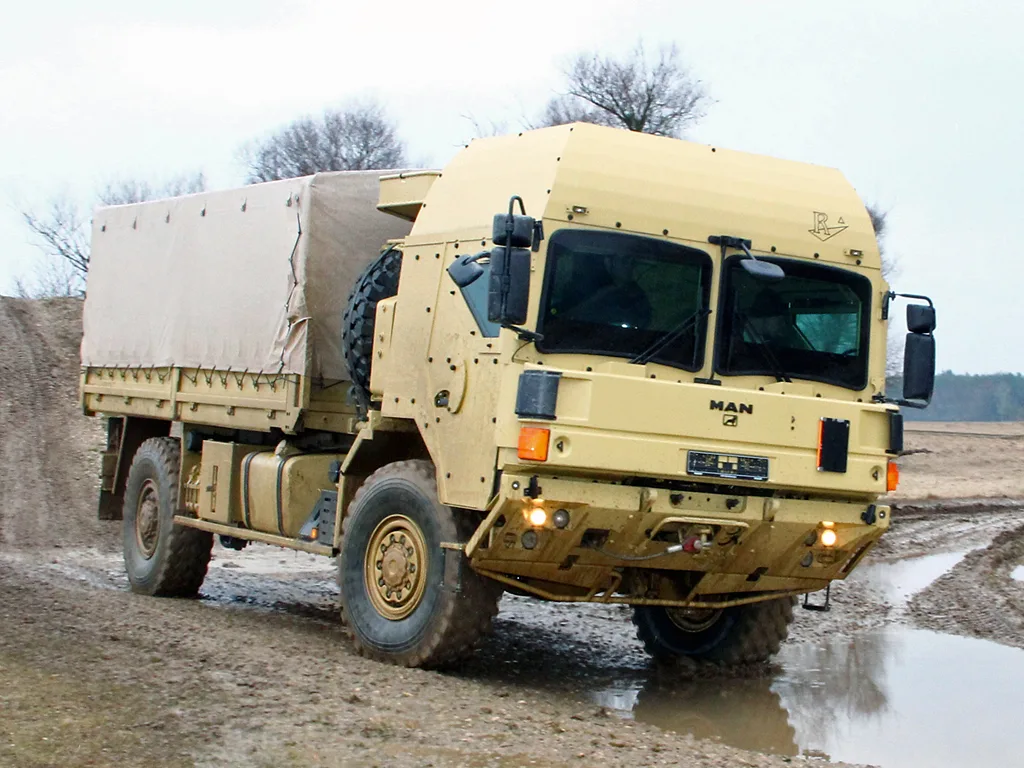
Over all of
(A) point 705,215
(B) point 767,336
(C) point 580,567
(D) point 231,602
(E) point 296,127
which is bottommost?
(D) point 231,602

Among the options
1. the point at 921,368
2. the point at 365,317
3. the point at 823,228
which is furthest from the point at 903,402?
the point at 365,317

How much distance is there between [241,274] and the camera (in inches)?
461

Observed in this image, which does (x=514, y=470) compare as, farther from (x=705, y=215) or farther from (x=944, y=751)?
(x=944, y=751)

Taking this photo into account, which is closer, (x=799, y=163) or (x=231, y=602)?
(x=799, y=163)

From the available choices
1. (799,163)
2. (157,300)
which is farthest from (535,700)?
(157,300)

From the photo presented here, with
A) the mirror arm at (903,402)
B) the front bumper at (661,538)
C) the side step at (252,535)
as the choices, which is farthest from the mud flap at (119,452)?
the mirror arm at (903,402)

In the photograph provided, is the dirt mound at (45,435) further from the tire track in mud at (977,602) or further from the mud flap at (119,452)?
the tire track in mud at (977,602)

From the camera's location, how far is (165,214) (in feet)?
42.8

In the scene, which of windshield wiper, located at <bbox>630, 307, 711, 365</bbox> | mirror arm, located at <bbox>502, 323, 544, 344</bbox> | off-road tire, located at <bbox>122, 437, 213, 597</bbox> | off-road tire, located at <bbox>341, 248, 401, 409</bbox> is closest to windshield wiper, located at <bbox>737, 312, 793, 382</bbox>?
windshield wiper, located at <bbox>630, 307, 711, 365</bbox>

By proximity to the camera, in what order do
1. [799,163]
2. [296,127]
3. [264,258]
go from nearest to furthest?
1. [799,163]
2. [264,258]
3. [296,127]

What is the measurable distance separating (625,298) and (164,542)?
5.81 m

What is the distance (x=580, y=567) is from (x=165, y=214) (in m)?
6.17

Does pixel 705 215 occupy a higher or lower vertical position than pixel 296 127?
lower

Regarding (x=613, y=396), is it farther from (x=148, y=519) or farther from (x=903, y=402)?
(x=148, y=519)
